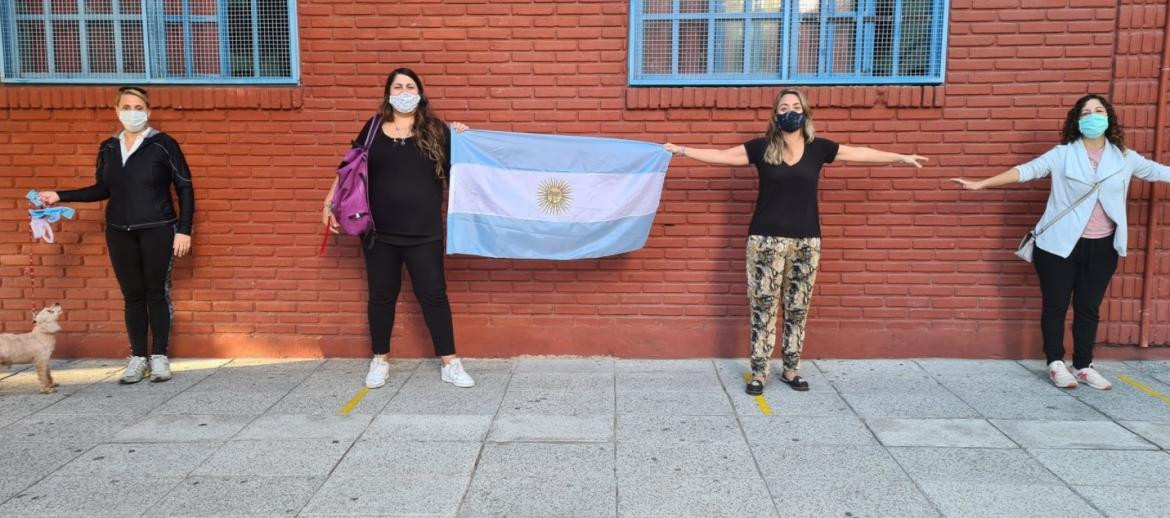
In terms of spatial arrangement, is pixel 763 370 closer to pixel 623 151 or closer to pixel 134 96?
pixel 623 151

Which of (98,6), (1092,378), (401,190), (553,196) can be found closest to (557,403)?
(553,196)

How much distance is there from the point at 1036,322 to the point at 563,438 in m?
3.65

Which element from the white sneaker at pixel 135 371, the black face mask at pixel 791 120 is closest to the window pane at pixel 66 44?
the white sneaker at pixel 135 371

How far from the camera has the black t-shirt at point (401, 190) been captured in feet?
15.6

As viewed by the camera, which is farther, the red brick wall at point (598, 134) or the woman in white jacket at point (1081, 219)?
the red brick wall at point (598, 134)

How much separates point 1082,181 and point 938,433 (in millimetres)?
1972

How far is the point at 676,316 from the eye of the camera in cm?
550

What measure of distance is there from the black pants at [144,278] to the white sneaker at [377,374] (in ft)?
4.86

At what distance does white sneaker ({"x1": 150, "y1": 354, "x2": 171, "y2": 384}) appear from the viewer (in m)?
Result: 5.02

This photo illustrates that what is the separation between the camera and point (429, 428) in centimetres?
412

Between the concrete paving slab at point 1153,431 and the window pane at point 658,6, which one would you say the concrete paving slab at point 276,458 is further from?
the concrete paving slab at point 1153,431

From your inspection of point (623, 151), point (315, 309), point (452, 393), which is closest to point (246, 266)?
point (315, 309)

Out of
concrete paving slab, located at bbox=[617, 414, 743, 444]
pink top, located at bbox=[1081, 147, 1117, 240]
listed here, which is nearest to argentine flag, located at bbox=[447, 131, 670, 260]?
concrete paving slab, located at bbox=[617, 414, 743, 444]

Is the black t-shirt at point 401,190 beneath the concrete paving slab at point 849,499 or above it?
above
